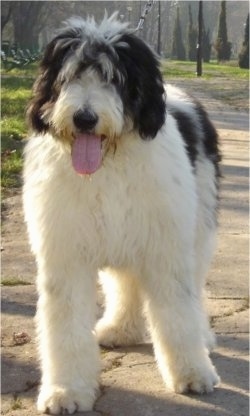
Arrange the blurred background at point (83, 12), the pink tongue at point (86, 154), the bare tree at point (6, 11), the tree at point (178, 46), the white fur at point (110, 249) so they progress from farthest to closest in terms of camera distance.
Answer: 1. the tree at point (178, 46)
2. the bare tree at point (6, 11)
3. the blurred background at point (83, 12)
4. the white fur at point (110, 249)
5. the pink tongue at point (86, 154)

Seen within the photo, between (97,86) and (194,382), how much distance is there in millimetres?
1438

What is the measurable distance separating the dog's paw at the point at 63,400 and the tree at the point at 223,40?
4827 cm

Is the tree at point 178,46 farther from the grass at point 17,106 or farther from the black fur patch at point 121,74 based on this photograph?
the black fur patch at point 121,74

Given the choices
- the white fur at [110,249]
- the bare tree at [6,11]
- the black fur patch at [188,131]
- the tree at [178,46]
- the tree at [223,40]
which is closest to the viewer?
the white fur at [110,249]

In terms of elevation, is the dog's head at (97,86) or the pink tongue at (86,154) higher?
the dog's head at (97,86)

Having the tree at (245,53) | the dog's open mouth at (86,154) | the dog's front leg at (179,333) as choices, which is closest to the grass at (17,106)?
the dog's open mouth at (86,154)

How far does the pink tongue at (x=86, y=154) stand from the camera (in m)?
3.43

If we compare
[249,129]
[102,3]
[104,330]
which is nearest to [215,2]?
[102,3]

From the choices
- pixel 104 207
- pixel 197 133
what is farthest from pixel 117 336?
pixel 197 133

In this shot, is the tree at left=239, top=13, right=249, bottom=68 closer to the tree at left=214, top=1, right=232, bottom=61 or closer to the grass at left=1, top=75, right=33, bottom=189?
the tree at left=214, top=1, right=232, bottom=61

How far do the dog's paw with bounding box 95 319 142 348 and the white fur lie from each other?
512mm

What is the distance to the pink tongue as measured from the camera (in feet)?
11.3

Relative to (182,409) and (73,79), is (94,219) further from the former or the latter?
(182,409)

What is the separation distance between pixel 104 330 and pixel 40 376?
56 centimetres
